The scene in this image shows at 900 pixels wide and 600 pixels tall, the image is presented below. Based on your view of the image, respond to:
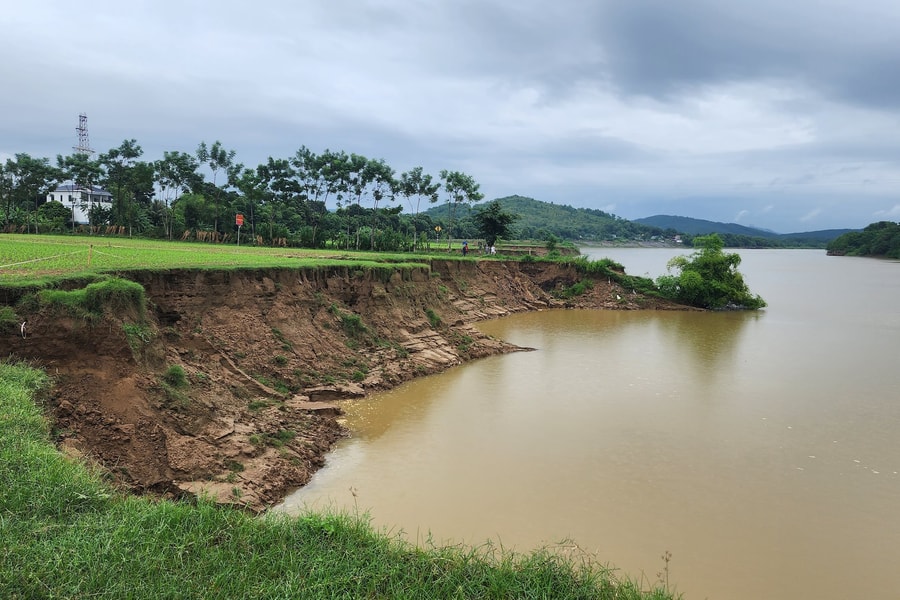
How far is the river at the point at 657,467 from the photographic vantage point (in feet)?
26.7

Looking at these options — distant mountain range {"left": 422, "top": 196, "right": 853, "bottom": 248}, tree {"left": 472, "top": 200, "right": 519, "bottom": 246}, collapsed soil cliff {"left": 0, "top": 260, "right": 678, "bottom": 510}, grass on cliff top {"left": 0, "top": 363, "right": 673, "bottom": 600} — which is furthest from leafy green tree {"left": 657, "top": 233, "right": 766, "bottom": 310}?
distant mountain range {"left": 422, "top": 196, "right": 853, "bottom": 248}

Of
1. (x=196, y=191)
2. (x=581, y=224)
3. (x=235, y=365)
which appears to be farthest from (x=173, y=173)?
(x=581, y=224)

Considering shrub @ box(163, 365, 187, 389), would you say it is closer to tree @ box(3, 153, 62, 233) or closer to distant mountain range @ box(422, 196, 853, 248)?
tree @ box(3, 153, 62, 233)

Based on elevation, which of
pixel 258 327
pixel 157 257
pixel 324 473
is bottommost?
pixel 324 473

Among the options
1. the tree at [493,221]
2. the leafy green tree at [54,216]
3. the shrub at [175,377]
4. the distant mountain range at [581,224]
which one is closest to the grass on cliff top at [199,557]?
the shrub at [175,377]

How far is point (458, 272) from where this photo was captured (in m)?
32.9

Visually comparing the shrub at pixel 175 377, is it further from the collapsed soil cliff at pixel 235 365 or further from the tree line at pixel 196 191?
the tree line at pixel 196 191

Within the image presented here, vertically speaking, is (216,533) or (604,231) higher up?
(604,231)

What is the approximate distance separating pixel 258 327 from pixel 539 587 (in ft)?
38.0

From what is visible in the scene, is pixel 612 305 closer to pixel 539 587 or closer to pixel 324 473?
pixel 324 473

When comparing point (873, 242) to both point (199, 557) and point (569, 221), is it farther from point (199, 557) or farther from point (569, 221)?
point (199, 557)

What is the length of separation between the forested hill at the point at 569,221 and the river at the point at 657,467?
11436 cm

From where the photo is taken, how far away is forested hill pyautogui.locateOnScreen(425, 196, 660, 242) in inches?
5517


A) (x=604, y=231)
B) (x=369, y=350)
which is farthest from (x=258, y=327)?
(x=604, y=231)
